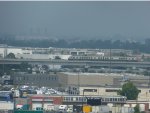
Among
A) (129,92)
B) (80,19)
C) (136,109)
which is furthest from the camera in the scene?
(80,19)

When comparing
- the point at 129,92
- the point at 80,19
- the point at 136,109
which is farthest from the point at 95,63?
the point at 80,19

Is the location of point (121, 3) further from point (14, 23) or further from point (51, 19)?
point (14, 23)

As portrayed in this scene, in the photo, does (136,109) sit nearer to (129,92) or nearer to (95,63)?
(129,92)

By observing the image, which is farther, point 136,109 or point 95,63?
point 95,63

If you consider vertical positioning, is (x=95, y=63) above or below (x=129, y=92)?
above

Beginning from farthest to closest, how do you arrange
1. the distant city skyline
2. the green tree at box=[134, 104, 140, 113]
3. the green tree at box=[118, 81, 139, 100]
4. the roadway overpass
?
the distant city skyline → the roadway overpass → the green tree at box=[118, 81, 139, 100] → the green tree at box=[134, 104, 140, 113]

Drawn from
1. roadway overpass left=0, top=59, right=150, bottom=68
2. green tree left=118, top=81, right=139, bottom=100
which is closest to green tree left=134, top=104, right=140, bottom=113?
green tree left=118, top=81, right=139, bottom=100

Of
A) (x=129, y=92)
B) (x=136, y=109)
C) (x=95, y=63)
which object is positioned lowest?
(x=136, y=109)

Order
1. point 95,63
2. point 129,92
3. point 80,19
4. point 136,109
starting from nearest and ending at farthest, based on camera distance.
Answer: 1. point 136,109
2. point 129,92
3. point 95,63
4. point 80,19

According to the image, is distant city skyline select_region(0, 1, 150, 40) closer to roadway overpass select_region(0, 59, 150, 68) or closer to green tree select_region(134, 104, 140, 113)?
roadway overpass select_region(0, 59, 150, 68)
